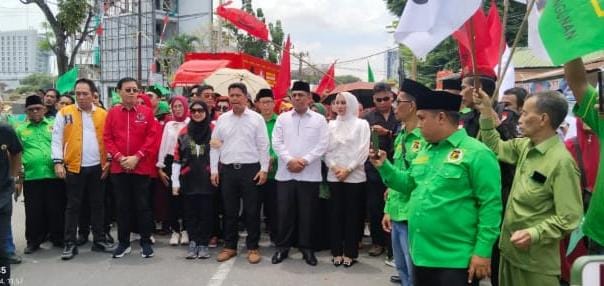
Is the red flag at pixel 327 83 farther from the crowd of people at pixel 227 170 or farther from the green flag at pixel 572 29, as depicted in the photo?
the green flag at pixel 572 29

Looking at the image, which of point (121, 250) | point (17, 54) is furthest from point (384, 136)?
point (17, 54)

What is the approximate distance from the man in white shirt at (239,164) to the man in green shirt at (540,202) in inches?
127

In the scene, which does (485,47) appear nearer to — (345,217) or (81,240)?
(345,217)

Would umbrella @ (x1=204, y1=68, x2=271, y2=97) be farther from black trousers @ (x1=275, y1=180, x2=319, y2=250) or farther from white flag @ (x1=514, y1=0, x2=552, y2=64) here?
white flag @ (x1=514, y1=0, x2=552, y2=64)

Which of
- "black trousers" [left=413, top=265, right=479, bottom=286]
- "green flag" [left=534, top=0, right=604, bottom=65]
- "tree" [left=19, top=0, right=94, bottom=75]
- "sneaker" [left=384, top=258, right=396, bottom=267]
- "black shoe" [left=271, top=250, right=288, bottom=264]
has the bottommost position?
"sneaker" [left=384, top=258, right=396, bottom=267]

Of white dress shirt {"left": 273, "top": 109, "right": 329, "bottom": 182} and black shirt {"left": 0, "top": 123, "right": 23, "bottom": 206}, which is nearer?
black shirt {"left": 0, "top": 123, "right": 23, "bottom": 206}

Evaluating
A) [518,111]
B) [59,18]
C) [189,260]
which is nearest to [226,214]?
[189,260]

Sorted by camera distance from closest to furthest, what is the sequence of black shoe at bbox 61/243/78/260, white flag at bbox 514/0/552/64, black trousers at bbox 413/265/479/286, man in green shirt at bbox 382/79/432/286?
black trousers at bbox 413/265/479/286, white flag at bbox 514/0/552/64, man in green shirt at bbox 382/79/432/286, black shoe at bbox 61/243/78/260

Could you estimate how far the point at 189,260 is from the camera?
19.3 ft

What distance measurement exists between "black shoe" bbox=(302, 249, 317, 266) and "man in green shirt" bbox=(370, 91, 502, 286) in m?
2.75

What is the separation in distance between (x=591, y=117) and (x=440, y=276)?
123 centimetres

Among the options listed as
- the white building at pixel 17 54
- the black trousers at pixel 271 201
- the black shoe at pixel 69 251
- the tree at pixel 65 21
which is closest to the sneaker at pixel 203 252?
the black trousers at pixel 271 201

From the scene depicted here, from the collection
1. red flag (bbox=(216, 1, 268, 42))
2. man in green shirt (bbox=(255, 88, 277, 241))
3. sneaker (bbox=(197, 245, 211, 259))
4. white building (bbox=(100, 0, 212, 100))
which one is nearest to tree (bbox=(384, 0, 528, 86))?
red flag (bbox=(216, 1, 268, 42))

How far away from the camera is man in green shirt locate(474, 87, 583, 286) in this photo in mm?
2834
